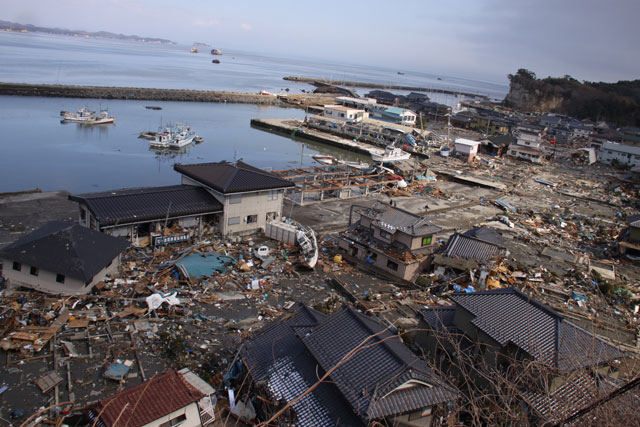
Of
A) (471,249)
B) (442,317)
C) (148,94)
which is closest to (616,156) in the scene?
(471,249)

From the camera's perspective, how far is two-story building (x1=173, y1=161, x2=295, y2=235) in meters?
14.1

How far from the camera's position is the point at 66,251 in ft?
32.1

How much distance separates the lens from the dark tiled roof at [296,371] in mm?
5422

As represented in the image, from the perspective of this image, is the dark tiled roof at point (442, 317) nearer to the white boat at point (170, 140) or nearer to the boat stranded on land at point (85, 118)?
the white boat at point (170, 140)

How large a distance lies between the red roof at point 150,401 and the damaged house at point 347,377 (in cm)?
101

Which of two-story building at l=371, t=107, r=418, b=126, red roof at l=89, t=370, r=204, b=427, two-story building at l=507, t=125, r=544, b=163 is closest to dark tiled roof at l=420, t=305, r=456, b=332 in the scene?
red roof at l=89, t=370, r=204, b=427

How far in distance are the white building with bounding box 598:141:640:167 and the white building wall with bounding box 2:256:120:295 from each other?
42.2 meters

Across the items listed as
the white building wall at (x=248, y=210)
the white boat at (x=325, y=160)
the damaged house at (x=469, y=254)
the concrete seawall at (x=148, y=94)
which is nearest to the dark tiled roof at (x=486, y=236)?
the damaged house at (x=469, y=254)

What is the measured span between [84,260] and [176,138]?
71.8 ft

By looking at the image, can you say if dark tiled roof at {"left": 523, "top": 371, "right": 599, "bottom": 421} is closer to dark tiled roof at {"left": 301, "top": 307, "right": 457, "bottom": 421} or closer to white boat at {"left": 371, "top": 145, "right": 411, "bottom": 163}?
dark tiled roof at {"left": 301, "top": 307, "right": 457, "bottom": 421}

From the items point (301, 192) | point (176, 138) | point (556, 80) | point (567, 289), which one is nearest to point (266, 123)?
point (176, 138)

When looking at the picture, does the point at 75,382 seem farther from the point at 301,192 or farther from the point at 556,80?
the point at 556,80

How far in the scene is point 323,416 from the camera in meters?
5.42

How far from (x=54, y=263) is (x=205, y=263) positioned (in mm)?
3526
